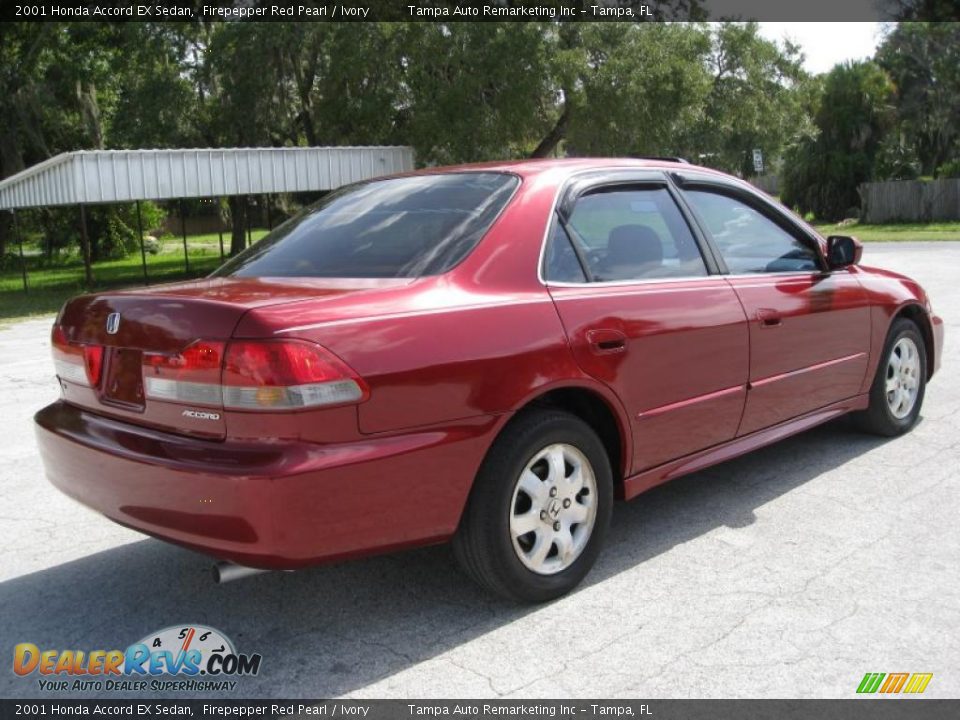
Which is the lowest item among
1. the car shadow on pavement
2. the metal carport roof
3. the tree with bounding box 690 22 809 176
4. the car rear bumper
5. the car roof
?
the car shadow on pavement

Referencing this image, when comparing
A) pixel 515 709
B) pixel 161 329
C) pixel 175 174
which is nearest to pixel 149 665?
pixel 161 329

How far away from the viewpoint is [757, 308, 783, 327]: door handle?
4.48 m

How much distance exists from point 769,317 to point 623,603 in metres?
1.65

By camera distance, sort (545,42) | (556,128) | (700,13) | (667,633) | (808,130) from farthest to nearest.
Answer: (808,130), (700,13), (556,128), (545,42), (667,633)

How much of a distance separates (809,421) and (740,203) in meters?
1.17

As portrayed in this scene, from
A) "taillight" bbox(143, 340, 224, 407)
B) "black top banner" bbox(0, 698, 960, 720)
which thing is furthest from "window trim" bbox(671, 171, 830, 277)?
"taillight" bbox(143, 340, 224, 407)

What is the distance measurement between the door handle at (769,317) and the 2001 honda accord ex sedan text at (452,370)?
1 cm

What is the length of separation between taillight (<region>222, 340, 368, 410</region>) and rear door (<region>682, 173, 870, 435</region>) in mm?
2202

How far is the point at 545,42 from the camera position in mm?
26688

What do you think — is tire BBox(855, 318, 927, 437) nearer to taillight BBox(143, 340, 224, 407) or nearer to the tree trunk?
taillight BBox(143, 340, 224, 407)

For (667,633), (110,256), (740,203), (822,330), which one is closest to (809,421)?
(822,330)

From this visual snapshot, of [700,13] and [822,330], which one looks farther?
[700,13]

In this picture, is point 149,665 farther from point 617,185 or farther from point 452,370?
point 617,185

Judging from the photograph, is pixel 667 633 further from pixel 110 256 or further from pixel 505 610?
pixel 110 256
